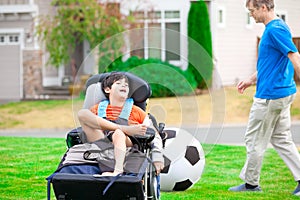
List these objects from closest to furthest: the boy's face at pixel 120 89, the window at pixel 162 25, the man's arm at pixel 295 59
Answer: the boy's face at pixel 120 89 → the man's arm at pixel 295 59 → the window at pixel 162 25

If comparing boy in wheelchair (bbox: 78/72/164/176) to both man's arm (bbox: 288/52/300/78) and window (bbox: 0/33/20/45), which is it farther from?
window (bbox: 0/33/20/45)

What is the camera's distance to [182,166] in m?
7.50

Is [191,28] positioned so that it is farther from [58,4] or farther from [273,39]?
[273,39]

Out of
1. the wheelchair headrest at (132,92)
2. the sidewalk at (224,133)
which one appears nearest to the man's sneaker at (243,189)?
the wheelchair headrest at (132,92)

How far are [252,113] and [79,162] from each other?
7.14 ft

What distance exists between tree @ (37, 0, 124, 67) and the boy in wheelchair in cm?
1473

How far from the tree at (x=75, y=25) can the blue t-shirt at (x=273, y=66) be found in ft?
45.6

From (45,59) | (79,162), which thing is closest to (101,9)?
(45,59)

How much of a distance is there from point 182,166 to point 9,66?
16462 mm

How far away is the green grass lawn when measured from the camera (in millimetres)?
7605

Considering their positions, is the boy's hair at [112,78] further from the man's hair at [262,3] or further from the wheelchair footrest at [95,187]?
the man's hair at [262,3]

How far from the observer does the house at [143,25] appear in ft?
73.8

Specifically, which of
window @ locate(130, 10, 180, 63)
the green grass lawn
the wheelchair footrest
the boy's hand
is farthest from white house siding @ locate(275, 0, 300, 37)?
the wheelchair footrest

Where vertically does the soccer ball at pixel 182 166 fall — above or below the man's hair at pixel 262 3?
below
